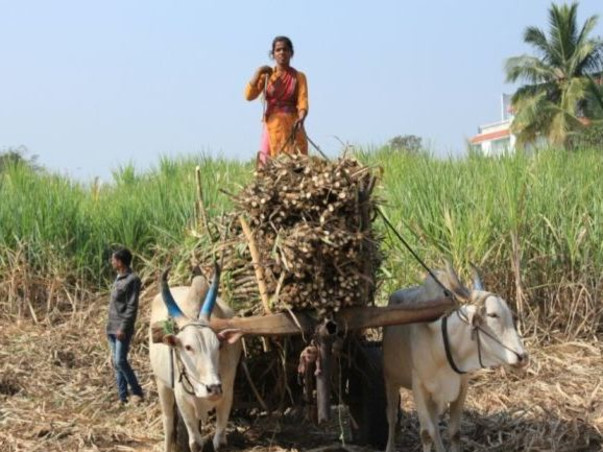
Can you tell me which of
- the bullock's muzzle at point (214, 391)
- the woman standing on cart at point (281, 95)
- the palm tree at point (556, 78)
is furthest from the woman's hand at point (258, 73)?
the palm tree at point (556, 78)

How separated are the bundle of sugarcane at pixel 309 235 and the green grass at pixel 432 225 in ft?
2.95

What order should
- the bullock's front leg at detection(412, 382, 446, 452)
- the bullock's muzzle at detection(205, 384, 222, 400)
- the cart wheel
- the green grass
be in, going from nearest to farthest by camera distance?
1. the bullock's muzzle at detection(205, 384, 222, 400)
2. the bullock's front leg at detection(412, 382, 446, 452)
3. the cart wheel
4. the green grass

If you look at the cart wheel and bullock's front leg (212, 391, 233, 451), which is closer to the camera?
bullock's front leg (212, 391, 233, 451)

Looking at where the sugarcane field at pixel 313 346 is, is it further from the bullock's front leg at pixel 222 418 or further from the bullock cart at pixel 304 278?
the bullock's front leg at pixel 222 418

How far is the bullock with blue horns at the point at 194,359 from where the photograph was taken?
15.3ft

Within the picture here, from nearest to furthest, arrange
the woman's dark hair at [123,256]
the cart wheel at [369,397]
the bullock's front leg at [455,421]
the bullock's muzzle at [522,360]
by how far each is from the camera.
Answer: the bullock's muzzle at [522,360], the bullock's front leg at [455,421], the cart wheel at [369,397], the woman's dark hair at [123,256]

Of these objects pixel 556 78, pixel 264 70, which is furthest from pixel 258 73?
pixel 556 78

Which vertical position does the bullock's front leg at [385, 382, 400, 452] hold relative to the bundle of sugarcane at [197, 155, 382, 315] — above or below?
below

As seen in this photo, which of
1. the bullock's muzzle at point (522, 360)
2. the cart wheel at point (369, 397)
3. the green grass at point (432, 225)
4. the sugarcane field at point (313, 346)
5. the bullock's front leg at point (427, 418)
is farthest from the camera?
the green grass at point (432, 225)

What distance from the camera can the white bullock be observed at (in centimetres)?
493

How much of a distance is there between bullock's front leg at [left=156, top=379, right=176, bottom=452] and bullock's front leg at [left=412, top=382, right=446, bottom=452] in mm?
1476

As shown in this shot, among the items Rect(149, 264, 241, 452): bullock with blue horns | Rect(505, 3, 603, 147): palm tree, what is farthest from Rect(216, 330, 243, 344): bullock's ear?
Rect(505, 3, 603, 147): palm tree

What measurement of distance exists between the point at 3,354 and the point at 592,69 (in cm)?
2488

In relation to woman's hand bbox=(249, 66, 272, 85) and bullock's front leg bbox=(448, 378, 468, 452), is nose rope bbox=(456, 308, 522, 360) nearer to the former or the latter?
bullock's front leg bbox=(448, 378, 468, 452)
